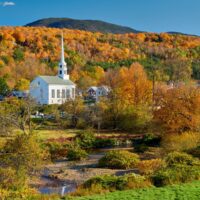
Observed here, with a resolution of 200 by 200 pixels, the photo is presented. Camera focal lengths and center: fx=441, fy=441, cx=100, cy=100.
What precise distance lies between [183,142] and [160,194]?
13850 millimetres

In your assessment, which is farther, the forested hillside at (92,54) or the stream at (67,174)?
the forested hillside at (92,54)

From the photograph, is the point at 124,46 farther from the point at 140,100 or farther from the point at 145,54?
A: the point at 140,100

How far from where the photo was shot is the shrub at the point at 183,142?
30.2m

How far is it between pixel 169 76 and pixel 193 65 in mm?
15279

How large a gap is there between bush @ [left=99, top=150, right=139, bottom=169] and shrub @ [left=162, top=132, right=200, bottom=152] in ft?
9.50

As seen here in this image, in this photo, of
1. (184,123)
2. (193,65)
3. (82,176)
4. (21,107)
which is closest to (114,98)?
(21,107)

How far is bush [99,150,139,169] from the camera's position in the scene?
28688mm

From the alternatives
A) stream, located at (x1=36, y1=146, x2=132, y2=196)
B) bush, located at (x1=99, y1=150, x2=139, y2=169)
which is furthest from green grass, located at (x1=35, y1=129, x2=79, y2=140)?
bush, located at (x1=99, y1=150, x2=139, y2=169)

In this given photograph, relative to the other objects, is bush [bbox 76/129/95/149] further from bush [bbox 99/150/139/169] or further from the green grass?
bush [bbox 99/150/139/169]

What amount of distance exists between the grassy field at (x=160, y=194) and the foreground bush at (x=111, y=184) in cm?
95

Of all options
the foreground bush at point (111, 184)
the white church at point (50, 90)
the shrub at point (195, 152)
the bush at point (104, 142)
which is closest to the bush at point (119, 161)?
the shrub at point (195, 152)

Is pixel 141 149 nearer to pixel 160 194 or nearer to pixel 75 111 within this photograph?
pixel 75 111

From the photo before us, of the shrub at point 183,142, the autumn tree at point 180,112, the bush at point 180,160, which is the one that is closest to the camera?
the bush at point 180,160

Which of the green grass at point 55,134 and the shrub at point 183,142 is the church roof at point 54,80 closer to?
the green grass at point 55,134
